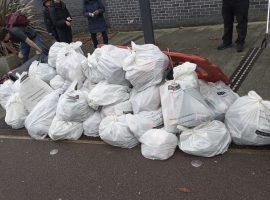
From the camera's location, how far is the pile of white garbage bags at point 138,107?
3799 millimetres

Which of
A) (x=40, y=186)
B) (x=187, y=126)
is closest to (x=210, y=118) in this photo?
(x=187, y=126)

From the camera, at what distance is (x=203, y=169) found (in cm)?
364

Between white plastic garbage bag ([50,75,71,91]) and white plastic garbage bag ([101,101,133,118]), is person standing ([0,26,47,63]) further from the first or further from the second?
white plastic garbage bag ([101,101,133,118])

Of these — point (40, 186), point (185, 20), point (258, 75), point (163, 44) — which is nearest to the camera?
point (40, 186)

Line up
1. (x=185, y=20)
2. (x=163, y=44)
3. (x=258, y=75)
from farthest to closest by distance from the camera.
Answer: (x=185, y=20) → (x=163, y=44) → (x=258, y=75)

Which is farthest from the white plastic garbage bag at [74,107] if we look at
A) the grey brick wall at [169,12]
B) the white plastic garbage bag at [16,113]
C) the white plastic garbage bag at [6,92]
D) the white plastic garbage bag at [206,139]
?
the grey brick wall at [169,12]

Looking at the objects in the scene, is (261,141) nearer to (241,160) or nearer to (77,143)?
(241,160)

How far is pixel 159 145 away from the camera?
3875 millimetres

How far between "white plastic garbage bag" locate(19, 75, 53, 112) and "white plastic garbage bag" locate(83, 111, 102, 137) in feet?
3.16

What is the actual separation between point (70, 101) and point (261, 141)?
224 cm

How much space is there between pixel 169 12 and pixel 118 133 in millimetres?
5302

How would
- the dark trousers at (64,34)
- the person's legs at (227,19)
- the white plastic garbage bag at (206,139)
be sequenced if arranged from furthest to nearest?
the dark trousers at (64,34) < the person's legs at (227,19) < the white plastic garbage bag at (206,139)

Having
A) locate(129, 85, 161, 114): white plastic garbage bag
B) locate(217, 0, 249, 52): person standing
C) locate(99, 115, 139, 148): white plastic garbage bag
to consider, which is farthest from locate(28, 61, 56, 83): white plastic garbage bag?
locate(217, 0, 249, 52): person standing

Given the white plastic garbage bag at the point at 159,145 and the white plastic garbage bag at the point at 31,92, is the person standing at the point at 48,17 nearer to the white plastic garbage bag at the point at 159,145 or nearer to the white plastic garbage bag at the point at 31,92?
the white plastic garbage bag at the point at 31,92
